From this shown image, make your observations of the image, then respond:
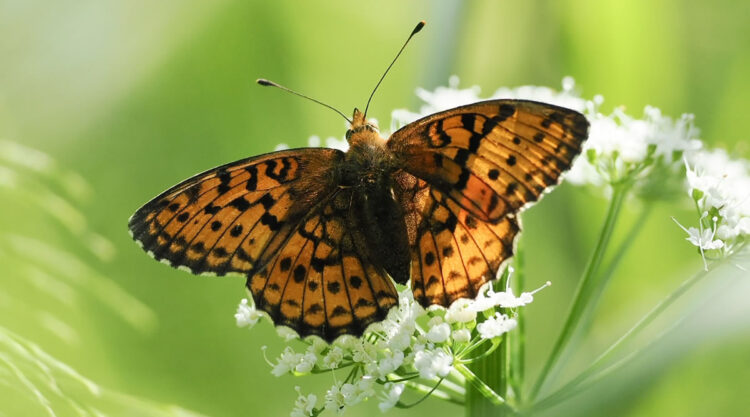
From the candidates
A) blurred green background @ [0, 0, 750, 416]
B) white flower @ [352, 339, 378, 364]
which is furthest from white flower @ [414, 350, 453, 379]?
blurred green background @ [0, 0, 750, 416]

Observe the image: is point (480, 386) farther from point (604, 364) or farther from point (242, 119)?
point (242, 119)

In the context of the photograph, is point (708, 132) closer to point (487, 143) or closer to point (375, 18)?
point (375, 18)

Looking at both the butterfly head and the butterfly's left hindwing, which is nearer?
the butterfly's left hindwing

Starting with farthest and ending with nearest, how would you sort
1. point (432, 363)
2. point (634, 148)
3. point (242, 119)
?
point (242, 119) → point (634, 148) → point (432, 363)

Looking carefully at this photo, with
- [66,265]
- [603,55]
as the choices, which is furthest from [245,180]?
[603,55]

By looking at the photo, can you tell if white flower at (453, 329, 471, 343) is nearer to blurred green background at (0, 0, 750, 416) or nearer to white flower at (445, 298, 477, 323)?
white flower at (445, 298, 477, 323)

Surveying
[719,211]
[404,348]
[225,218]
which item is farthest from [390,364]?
[719,211]

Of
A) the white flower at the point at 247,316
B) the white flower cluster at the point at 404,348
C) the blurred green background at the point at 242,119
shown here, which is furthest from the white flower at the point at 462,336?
the blurred green background at the point at 242,119
